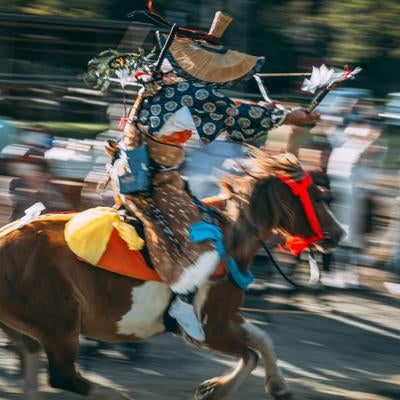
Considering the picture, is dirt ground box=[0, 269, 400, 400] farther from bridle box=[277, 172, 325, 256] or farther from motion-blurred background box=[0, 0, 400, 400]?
bridle box=[277, 172, 325, 256]

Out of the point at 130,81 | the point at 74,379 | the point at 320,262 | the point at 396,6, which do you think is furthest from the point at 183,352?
the point at 396,6

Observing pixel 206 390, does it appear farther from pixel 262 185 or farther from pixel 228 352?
pixel 262 185

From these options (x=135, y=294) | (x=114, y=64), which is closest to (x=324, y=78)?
(x=114, y=64)

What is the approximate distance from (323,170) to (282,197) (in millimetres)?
3345

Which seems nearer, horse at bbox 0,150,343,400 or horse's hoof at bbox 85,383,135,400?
horse at bbox 0,150,343,400

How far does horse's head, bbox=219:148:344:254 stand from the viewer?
20.2 ft

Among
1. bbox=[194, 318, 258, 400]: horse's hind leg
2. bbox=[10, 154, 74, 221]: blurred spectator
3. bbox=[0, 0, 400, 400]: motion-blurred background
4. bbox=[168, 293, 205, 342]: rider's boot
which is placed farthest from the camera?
bbox=[10, 154, 74, 221]: blurred spectator

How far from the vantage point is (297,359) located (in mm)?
7516

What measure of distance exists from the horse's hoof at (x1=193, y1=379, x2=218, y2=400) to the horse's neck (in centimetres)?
73

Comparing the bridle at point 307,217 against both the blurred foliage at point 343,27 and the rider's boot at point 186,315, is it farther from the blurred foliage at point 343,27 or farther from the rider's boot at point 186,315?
the blurred foliage at point 343,27

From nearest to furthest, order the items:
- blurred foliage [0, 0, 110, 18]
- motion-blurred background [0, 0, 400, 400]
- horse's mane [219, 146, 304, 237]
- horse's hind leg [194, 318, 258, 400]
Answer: horse's hind leg [194, 318, 258, 400], horse's mane [219, 146, 304, 237], motion-blurred background [0, 0, 400, 400], blurred foliage [0, 0, 110, 18]

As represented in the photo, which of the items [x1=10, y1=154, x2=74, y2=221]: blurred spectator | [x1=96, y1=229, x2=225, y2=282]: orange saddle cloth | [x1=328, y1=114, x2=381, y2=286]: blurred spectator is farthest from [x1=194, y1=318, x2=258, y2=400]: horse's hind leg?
[x1=328, y1=114, x2=381, y2=286]: blurred spectator

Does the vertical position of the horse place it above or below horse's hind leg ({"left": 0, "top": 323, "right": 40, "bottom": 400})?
above

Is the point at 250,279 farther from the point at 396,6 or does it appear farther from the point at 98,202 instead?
the point at 396,6
